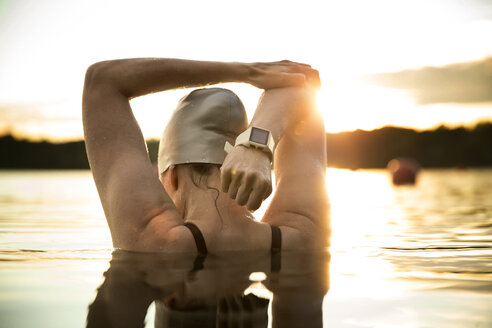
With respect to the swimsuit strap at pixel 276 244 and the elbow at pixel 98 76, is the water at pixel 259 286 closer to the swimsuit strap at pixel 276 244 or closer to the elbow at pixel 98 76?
the swimsuit strap at pixel 276 244

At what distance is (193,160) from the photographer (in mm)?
3104

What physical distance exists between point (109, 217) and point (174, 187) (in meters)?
0.40

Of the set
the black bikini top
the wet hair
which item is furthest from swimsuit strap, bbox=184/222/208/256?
the wet hair

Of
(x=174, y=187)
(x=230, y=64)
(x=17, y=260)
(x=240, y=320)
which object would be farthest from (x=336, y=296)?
(x=17, y=260)

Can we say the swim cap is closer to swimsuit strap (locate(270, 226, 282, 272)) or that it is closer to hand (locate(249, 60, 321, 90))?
hand (locate(249, 60, 321, 90))

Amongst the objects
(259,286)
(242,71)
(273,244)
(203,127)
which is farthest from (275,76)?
(259,286)

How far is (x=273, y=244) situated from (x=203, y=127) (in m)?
0.77

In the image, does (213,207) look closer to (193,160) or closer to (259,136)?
(193,160)

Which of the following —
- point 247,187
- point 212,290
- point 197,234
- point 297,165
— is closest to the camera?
point 212,290

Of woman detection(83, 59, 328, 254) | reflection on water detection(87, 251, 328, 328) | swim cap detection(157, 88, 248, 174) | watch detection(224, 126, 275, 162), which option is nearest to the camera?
reflection on water detection(87, 251, 328, 328)

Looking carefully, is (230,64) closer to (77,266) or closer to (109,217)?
(109,217)

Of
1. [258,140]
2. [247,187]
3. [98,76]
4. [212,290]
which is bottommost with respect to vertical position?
[212,290]

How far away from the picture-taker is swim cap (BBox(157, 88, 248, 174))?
3.12m

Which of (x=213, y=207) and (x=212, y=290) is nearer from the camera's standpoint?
(x=212, y=290)
